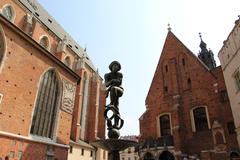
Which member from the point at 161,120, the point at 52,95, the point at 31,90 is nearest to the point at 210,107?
the point at 161,120

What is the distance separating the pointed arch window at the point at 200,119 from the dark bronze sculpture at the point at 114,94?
1312cm

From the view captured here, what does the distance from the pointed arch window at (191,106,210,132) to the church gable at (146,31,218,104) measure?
2436mm

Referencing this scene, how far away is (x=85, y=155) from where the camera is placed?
22.2m

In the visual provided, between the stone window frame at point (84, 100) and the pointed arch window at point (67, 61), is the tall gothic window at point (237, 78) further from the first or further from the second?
the pointed arch window at point (67, 61)

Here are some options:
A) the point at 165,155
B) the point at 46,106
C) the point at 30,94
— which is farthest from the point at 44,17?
the point at 165,155

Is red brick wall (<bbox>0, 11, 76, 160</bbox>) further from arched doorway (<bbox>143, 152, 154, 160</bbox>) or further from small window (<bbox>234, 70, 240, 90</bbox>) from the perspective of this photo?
small window (<bbox>234, 70, 240, 90</bbox>)

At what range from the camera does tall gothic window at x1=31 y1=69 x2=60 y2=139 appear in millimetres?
13734

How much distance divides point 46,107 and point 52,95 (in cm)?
112

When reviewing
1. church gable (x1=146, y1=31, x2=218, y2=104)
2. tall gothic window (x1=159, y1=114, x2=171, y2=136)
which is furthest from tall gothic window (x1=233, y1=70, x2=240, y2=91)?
tall gothic window (x1=159, y1=114, x2=171, y2=136)

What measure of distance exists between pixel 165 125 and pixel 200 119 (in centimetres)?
346

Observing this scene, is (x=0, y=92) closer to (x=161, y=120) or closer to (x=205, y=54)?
(x=161, y=120)

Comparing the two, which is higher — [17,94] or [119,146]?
[17,94]

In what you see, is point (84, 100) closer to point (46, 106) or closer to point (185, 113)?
point (46, 106)

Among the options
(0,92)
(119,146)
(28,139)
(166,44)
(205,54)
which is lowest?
(119,146)
